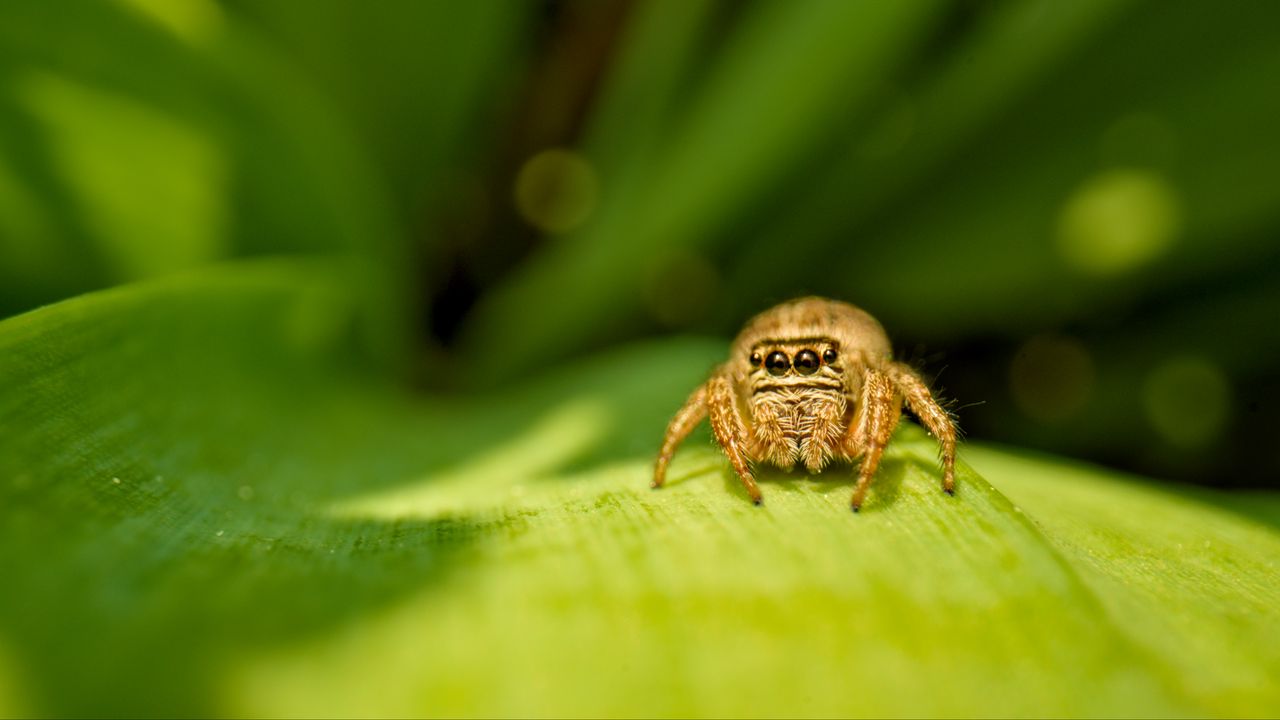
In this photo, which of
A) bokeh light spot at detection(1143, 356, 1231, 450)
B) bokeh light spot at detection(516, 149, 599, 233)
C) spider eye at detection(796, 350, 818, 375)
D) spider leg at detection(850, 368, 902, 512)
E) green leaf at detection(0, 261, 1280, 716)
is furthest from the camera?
bokeh light spot at detection(516, 149, 599, 233)

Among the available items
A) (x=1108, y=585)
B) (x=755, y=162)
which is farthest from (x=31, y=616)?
(x=755, y=162)

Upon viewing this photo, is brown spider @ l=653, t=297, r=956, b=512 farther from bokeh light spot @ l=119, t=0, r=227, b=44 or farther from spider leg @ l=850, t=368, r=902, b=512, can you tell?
bokeh light spot @ l=119, t=0, r=227, b=44

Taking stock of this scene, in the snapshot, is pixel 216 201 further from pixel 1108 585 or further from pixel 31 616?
pixel 1108 585

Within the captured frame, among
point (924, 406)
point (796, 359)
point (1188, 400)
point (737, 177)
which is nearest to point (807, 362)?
point (796, 359)

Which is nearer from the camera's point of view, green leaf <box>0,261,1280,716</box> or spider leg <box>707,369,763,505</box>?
green leaf <box>0,261,1280,716</box>

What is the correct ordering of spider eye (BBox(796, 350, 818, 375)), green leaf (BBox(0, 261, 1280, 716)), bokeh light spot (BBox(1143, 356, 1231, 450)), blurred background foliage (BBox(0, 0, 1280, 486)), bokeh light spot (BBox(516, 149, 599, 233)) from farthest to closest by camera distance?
1. bokeh light spot (BBox(516, 149, 599, 233))
2. bokeh light spot (BBox(1143, 356, 1231, 450))
3. blurred background foliage (BBox(0, 0, 1280, 486))
4. spider eye (BBox(796, 350, 818, 375))
5. green leaf (BBox(0, 261, 1280, 716))

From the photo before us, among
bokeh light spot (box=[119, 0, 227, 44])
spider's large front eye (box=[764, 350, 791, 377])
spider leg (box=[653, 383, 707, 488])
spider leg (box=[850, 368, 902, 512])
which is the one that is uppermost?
bokeh light spot (box=[119, 0, 227, 44])

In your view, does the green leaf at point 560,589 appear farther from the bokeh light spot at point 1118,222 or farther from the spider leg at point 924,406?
the bokeh light spot at point 1118,222

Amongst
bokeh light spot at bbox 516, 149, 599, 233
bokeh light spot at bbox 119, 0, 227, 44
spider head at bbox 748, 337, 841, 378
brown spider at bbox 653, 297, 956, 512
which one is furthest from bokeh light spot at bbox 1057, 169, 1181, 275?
bokeh light spot at bbox 119, 0, 227, 44
